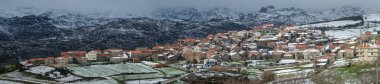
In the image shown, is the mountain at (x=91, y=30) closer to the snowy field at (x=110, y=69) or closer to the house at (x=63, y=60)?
the house at (x=63, y=60)

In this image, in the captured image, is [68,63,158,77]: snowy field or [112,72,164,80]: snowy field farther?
[68,63,158,77]: snowy field

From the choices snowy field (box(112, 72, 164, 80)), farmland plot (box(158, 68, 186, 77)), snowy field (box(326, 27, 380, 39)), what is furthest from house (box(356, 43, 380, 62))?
snowy field (box(326, 27, 380, 39))

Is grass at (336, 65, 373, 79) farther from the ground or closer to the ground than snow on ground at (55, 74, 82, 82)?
farther from the ground

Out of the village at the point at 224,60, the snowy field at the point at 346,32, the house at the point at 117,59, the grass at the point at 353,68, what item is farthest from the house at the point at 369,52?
the snowy field at the point at 346,32

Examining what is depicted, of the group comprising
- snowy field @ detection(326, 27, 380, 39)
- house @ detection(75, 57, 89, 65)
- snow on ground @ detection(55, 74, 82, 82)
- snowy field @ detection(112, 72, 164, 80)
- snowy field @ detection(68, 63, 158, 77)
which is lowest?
snowy field @ detection(326, 27, 380, 39)

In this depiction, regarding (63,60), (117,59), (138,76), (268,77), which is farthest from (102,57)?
(268,77)

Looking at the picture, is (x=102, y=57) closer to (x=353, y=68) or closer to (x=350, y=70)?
(x=353, y=68)

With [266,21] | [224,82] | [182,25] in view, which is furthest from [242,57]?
[266,21]

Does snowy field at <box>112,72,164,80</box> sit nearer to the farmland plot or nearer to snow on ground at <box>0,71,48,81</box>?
the farmland plot

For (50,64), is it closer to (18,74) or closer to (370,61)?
(18,74)
